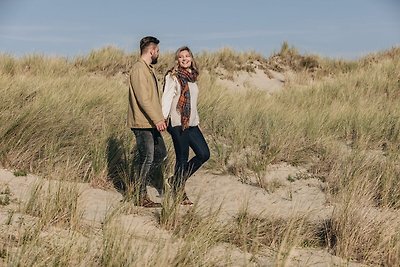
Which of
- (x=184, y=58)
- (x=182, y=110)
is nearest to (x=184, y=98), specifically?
(x=182, y=110)

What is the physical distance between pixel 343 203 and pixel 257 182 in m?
1.91

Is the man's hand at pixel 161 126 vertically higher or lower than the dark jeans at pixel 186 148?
higher

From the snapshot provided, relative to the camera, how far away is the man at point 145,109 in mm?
4574

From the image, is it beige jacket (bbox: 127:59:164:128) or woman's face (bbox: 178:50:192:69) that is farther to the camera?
woman's face (bbox: 178:50:192:69)

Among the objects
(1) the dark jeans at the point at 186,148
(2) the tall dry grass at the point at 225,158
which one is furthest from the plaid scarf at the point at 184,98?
(2) the tall dry grass at the point at 225,158

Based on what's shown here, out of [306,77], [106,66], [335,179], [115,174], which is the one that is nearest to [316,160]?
[335,179]

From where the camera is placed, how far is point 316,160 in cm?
663

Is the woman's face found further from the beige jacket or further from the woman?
the beige jacket

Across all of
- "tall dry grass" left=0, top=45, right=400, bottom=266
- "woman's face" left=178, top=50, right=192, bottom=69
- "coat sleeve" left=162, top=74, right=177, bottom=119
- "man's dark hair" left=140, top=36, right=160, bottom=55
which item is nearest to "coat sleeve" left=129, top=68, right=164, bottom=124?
"coat sleeve" left=162, top=74, right=177, bottom=119

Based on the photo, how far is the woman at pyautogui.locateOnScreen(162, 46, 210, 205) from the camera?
4863mm

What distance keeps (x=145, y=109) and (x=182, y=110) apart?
1.54 ft

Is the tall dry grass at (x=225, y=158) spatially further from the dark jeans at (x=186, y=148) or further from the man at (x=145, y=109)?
the dark jeans at (x=186, y=148)

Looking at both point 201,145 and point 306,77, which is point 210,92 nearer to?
point 201,145

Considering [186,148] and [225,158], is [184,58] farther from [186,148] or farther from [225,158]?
[225,158]
